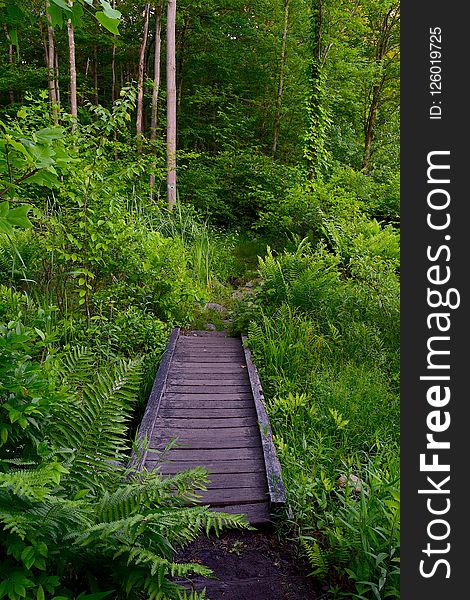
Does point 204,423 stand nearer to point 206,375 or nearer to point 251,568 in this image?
point 206,375

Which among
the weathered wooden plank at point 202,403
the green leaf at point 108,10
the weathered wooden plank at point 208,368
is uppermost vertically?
the green leaf at point 108,10

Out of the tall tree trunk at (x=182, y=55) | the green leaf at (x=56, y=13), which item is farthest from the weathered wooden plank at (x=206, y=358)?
the tall tree trunk at (x=182, y=55)

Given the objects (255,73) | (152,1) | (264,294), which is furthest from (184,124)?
(264,294)

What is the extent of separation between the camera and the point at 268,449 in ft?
12.7

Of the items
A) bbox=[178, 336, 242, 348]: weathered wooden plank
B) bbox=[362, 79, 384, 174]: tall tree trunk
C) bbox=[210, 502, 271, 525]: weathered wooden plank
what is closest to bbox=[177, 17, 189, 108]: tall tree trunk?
bbox=[362, 79, 384, 174]: tall tree trunk

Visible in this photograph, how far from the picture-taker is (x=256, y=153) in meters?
14.3

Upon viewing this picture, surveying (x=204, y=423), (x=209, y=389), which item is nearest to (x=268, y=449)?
(x=204, y=423)

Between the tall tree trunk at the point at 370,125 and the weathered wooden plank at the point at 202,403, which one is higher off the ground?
the tall tree trunk at the point at 370,125

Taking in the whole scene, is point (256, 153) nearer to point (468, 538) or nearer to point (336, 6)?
point (336, 6)

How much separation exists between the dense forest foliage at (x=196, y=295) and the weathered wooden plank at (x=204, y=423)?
26cm

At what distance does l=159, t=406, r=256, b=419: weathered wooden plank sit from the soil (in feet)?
4.69

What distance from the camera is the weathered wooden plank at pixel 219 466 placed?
3.67 m

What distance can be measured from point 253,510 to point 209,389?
1942 millimetres

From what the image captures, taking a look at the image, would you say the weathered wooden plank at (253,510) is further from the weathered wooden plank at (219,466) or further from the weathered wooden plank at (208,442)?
the weathered wooden plank at (208,442)
